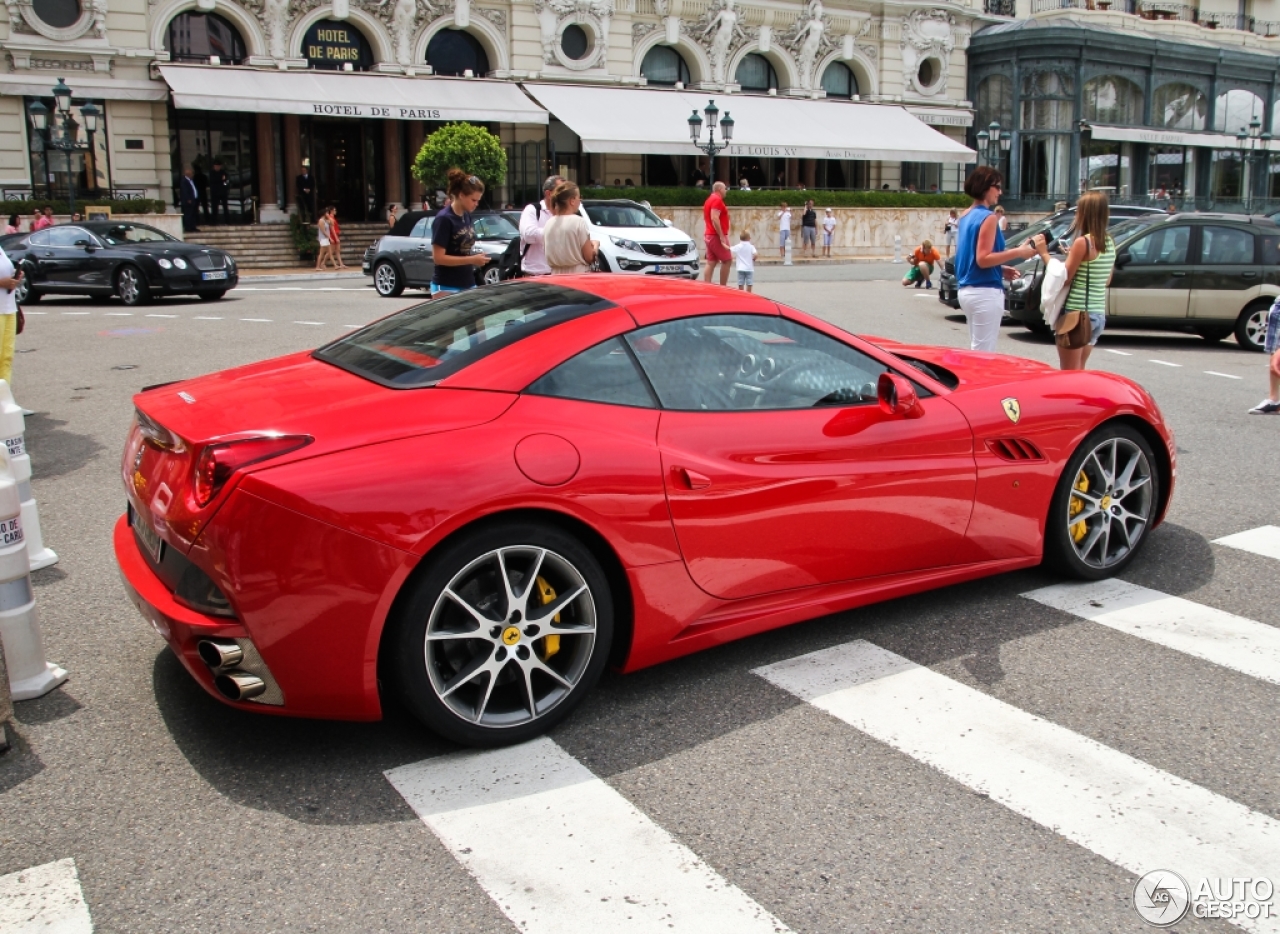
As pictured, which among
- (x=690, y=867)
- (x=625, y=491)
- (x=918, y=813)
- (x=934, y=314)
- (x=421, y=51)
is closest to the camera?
(x=690, y=867)

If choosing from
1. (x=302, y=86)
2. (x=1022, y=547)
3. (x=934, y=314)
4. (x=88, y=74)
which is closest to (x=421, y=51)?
(x=302, y=86)

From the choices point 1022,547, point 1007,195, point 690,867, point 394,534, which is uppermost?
point 1007,195

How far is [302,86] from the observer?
31.8 m

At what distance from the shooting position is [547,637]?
3.82 meters

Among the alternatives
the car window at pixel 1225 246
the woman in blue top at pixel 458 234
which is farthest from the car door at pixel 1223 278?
the woman in blue top at pixel 458 234

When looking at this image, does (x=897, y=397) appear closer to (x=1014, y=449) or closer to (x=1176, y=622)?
(x=1014, y=449)

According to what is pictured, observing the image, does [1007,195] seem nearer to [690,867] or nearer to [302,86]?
[302,86]

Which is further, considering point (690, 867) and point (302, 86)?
point (302, 86)

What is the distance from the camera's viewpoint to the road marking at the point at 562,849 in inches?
115

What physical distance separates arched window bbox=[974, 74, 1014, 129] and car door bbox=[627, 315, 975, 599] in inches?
1722

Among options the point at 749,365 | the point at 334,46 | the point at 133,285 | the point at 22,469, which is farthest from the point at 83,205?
the point at 749,365

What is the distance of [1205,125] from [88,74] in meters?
42.5

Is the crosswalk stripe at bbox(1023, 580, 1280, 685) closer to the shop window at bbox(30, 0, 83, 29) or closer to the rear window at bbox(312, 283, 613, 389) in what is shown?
the rear window at bbox(312, 283, 613, 389)

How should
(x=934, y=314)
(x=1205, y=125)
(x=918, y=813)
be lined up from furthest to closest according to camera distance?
(x=1205, y=125) → (x=934, y=314) → (x=918, y=813)
